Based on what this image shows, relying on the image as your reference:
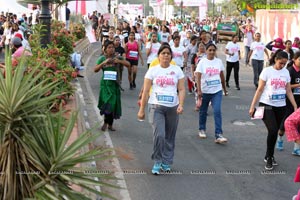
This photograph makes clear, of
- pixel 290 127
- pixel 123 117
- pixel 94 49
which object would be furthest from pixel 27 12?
pixel 290 127

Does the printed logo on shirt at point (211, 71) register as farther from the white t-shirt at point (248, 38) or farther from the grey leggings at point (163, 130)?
the white t-shirt at point (248, 38)

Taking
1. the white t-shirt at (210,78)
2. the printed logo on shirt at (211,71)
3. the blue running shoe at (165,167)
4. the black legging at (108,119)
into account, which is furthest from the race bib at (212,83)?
the blue running shoe at (165,167)

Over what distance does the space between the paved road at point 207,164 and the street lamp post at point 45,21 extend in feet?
5.72

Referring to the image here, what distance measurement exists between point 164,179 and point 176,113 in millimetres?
902

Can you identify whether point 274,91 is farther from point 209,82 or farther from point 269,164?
point 209,82

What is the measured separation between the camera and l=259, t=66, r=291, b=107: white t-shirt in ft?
29.1

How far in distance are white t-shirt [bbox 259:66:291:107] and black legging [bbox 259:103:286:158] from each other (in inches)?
3.1

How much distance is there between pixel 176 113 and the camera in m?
8.32

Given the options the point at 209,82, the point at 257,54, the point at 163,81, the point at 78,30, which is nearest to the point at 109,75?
the point at 209,82

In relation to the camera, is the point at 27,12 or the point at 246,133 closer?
the point at 246,133

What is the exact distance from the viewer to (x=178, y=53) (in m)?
16.4

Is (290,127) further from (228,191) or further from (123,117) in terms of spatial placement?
(123,117)

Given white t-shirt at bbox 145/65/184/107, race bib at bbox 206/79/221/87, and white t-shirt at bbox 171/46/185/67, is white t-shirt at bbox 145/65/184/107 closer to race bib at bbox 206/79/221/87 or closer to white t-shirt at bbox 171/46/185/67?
race bib at bbox 206/79/221/87

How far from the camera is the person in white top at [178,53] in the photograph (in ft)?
53.5
